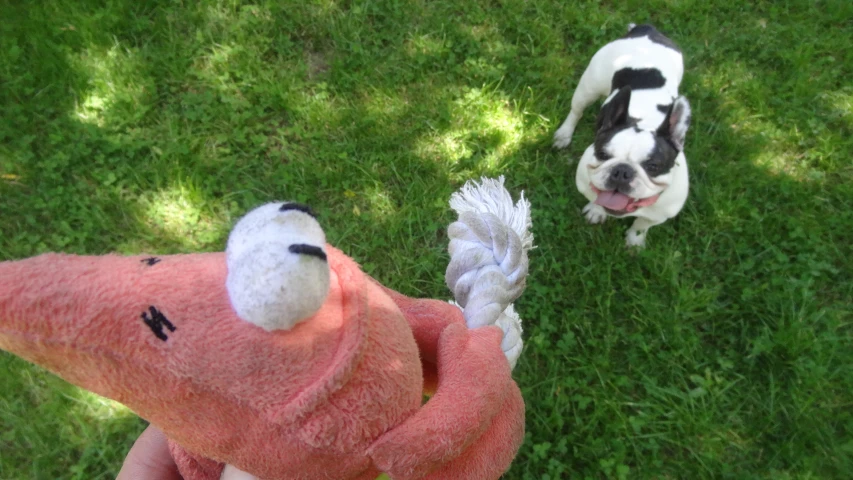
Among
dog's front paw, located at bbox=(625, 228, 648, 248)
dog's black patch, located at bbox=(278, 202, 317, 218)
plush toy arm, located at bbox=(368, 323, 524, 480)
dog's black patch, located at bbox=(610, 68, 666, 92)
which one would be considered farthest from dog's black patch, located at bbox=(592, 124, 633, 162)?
dog's black patch, located at bbox=(278, 202, 317, 218)

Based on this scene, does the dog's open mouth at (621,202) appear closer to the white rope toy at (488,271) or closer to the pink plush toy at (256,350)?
the white rope toy at (488,271)

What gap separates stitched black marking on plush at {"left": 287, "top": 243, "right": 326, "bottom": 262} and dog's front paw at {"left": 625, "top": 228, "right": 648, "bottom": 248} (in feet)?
8.49

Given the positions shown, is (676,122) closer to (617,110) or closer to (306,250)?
(617,110)

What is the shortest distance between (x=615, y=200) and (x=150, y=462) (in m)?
2.22

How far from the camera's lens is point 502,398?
1.02 meters

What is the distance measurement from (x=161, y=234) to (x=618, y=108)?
2.49 metres

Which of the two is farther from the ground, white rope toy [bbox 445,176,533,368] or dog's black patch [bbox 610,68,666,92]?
white rope toy [bbox 445,176,533,368]

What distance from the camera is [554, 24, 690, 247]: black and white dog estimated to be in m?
2.53

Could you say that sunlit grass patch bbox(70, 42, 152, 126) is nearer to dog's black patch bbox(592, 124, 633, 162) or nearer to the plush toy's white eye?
dog's black patch bbox(592, 124, 633, 162)

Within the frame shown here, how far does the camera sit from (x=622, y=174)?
2.52 metres

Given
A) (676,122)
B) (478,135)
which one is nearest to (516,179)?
(478,135)

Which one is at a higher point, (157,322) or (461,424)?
(157,322)

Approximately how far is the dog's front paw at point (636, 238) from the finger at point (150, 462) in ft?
8.02

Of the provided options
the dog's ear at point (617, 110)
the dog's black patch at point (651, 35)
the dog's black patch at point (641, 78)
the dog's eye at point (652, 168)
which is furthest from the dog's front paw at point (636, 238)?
the dog's black patch at point (651, 35)
